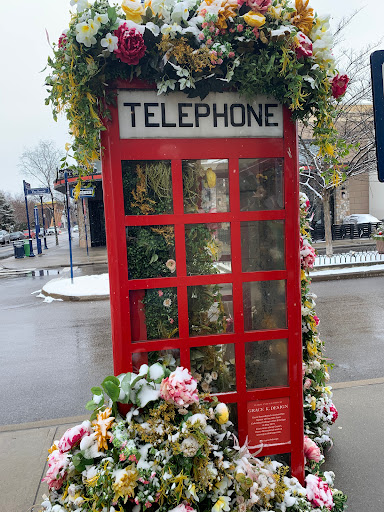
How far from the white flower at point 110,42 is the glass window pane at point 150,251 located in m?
0.91

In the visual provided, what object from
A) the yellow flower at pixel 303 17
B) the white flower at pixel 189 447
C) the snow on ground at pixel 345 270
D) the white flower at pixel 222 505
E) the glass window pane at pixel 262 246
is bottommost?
the snow on ground at pixel 345 270

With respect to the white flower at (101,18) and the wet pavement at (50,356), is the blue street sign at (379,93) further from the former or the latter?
the wet pavement at (50,356)

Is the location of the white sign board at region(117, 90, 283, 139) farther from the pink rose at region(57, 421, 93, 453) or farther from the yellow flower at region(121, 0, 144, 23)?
the pink rose at region(57, 421, 93, 453)

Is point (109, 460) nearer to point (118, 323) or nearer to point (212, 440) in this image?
point (212, 440)

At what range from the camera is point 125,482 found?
1.93 meters

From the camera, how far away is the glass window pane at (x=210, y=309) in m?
2.39

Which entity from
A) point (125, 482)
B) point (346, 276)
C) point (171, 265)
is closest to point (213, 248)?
point (171, 265)

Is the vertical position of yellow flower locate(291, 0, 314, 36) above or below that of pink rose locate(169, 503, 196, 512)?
above

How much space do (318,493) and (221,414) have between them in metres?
0.87

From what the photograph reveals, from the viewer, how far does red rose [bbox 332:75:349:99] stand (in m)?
2.29

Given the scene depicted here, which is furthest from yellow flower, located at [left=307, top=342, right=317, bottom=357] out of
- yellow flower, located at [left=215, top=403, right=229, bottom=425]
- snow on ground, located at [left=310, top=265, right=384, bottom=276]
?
snow on ground, located at [left=310, top=265, right=384, bottom=276]

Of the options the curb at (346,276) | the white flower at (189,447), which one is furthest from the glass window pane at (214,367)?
the curb at (346,276)

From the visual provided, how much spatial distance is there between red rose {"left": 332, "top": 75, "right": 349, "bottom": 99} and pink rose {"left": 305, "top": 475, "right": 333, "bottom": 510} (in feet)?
7.61

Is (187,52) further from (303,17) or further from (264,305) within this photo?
(264,305)
